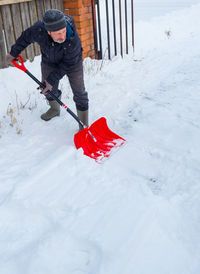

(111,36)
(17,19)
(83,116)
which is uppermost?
(17,19)

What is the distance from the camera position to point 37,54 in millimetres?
4977

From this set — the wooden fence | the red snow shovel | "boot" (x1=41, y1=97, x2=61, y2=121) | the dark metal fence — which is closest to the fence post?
the dark metal fence

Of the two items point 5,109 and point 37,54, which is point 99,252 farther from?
point 37,54

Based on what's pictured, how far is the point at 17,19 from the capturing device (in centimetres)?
452

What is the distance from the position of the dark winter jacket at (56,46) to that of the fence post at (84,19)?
2.56 metres

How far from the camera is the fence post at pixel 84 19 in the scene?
202 inches

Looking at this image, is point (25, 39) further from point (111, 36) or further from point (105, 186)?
point (111, 36)

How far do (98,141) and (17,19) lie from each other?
110 inches

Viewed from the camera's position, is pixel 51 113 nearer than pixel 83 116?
No

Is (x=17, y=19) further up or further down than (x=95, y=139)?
further up

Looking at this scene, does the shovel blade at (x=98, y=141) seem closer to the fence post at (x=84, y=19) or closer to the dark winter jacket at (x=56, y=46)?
the dark winter jacket at (x=56, y=46)

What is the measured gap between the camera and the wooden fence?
433 cm

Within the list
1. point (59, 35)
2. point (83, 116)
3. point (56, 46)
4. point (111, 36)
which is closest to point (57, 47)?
point (56, 46)

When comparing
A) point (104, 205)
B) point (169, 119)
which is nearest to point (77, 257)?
point (104, 205)
